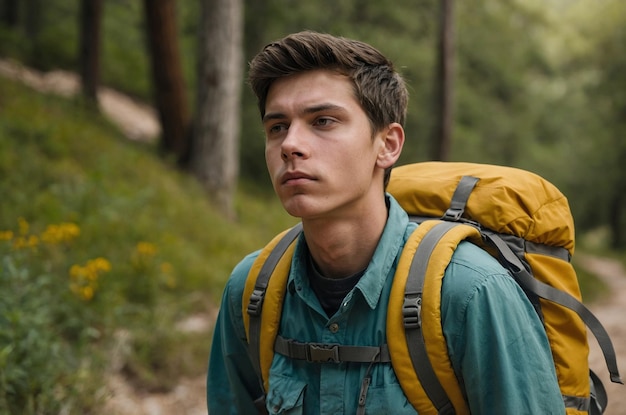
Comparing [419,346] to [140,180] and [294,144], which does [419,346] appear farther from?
[140,180]

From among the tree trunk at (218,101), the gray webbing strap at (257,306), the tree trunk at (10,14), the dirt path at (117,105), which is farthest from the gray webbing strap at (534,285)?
the tree trunk at (10,14)

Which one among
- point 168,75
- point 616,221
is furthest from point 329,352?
point 616,221

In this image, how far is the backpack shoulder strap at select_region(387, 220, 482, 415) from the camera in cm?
206

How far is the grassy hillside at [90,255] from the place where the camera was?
13.2ft

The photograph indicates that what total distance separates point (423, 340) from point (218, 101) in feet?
27.9

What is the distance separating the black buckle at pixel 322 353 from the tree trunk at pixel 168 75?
8896 mm

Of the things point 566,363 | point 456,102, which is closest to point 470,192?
point 566,363

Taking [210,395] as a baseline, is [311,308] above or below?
above

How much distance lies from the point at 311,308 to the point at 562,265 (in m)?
0.88

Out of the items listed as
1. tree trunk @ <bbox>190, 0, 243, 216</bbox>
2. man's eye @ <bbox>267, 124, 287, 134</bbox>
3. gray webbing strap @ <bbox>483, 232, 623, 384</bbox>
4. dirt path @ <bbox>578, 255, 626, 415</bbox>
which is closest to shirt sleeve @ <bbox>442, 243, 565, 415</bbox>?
gray webbing strap @ <bbox>483, 232, 623, 384</bbox>

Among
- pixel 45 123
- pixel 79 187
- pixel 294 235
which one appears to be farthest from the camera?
pixel 45 123

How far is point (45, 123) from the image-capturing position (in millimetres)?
8727

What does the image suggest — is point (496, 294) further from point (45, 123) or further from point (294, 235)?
point (45, 123)

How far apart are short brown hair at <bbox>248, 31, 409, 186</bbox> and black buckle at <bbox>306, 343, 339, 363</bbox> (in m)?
0.76
